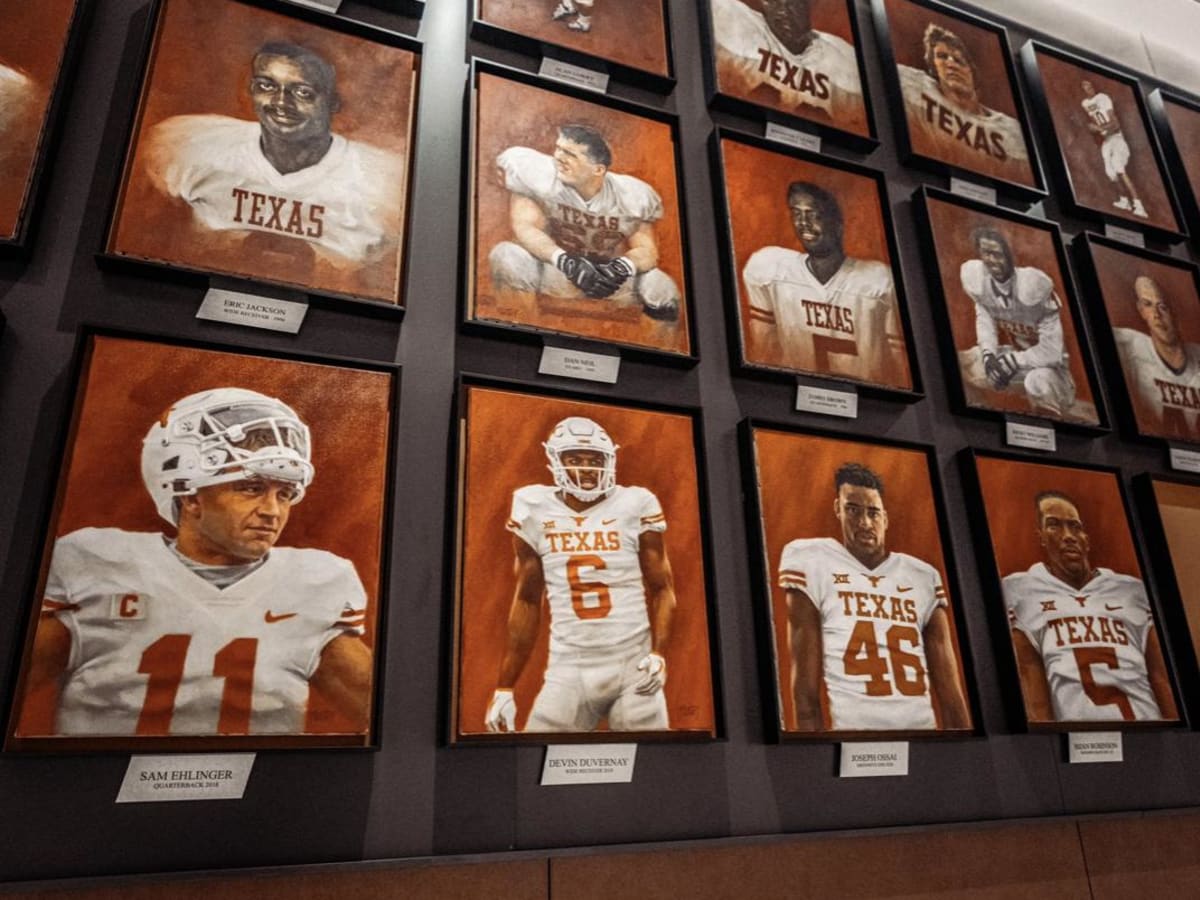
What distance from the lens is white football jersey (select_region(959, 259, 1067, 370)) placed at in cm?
183

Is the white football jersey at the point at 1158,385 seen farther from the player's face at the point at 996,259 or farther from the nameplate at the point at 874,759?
the nameplate at the point at 874,759

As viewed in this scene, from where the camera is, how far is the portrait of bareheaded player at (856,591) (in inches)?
54.1

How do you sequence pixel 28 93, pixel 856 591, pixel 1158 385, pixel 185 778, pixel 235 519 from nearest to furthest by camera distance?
pixel 185 778, pixel 235 519, pixel 28 93, pixel 856 591, pixel 1158 385

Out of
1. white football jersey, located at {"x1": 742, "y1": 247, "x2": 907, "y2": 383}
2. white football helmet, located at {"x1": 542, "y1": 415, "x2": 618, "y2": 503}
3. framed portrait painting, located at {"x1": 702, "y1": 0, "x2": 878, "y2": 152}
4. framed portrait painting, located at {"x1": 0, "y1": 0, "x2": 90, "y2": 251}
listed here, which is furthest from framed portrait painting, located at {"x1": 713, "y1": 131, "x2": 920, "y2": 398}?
framed portrait painting, located at {"x1": 0, "y1": 0, "x2": 90, "y2": 251}

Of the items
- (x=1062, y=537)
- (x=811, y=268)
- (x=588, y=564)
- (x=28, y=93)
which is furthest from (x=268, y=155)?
(x=1062, y=537)

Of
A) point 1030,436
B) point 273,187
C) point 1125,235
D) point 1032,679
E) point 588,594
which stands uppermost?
point 1125,235

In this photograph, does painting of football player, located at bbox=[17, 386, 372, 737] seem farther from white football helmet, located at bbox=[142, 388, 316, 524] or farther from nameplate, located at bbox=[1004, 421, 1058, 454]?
nameplate, located at bbox=[1004, 421, 1058, 454]

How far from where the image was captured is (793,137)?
1881mm

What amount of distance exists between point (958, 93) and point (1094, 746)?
5.32 ft

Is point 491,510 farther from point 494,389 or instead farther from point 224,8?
point 224,8

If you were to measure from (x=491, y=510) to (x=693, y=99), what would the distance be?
1103 mm

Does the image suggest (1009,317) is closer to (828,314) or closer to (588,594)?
(828,314)

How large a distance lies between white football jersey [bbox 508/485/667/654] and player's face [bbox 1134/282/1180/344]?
155 cm

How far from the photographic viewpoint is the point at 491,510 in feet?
4.18
